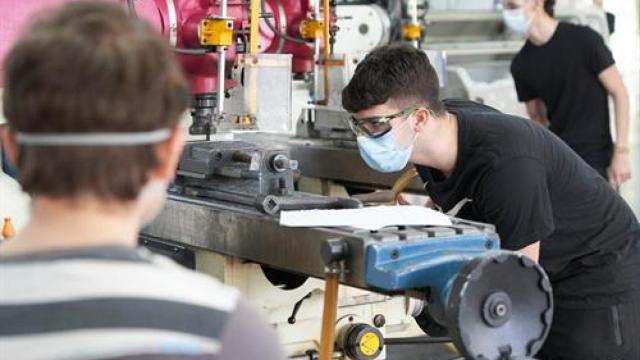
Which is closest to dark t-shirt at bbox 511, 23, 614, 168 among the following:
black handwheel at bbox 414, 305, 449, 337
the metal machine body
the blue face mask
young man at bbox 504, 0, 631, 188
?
young man at bbox 504, 0, 631, 188

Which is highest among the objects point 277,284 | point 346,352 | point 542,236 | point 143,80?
point 143,80

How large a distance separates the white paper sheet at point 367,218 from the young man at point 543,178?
16 cm

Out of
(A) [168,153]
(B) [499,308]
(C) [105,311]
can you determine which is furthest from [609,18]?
(C) [105,311]

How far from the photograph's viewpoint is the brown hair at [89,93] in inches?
33.9

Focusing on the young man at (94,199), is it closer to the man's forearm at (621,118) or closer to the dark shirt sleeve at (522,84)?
the man's forearm at (621,118)

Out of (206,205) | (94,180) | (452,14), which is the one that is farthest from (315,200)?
(452,14)

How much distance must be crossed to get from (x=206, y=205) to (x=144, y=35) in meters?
1.27

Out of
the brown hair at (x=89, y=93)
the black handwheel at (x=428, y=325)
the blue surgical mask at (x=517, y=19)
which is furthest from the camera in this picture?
the blue surgical mask at (x=517, y=19)

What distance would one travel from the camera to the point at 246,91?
2.24m

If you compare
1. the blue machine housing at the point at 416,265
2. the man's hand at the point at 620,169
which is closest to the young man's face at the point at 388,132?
the blue machine housing at the point at 416,265

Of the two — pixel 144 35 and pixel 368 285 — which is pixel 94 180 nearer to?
pixel 144 35

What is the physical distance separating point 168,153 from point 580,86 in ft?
9.47

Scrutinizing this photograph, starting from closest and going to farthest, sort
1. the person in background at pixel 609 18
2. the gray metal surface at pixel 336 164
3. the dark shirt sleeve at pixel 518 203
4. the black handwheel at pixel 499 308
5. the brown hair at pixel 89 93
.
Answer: the brown hair at pixel 89 93 → the black handwheel at pixel 499 308 → the dark shirt sleeve at pixel 518 203 → the gray metal surface at pixel 336 164 → the person in background at pixel 609 18

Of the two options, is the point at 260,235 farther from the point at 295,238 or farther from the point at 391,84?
the point at 391,84
